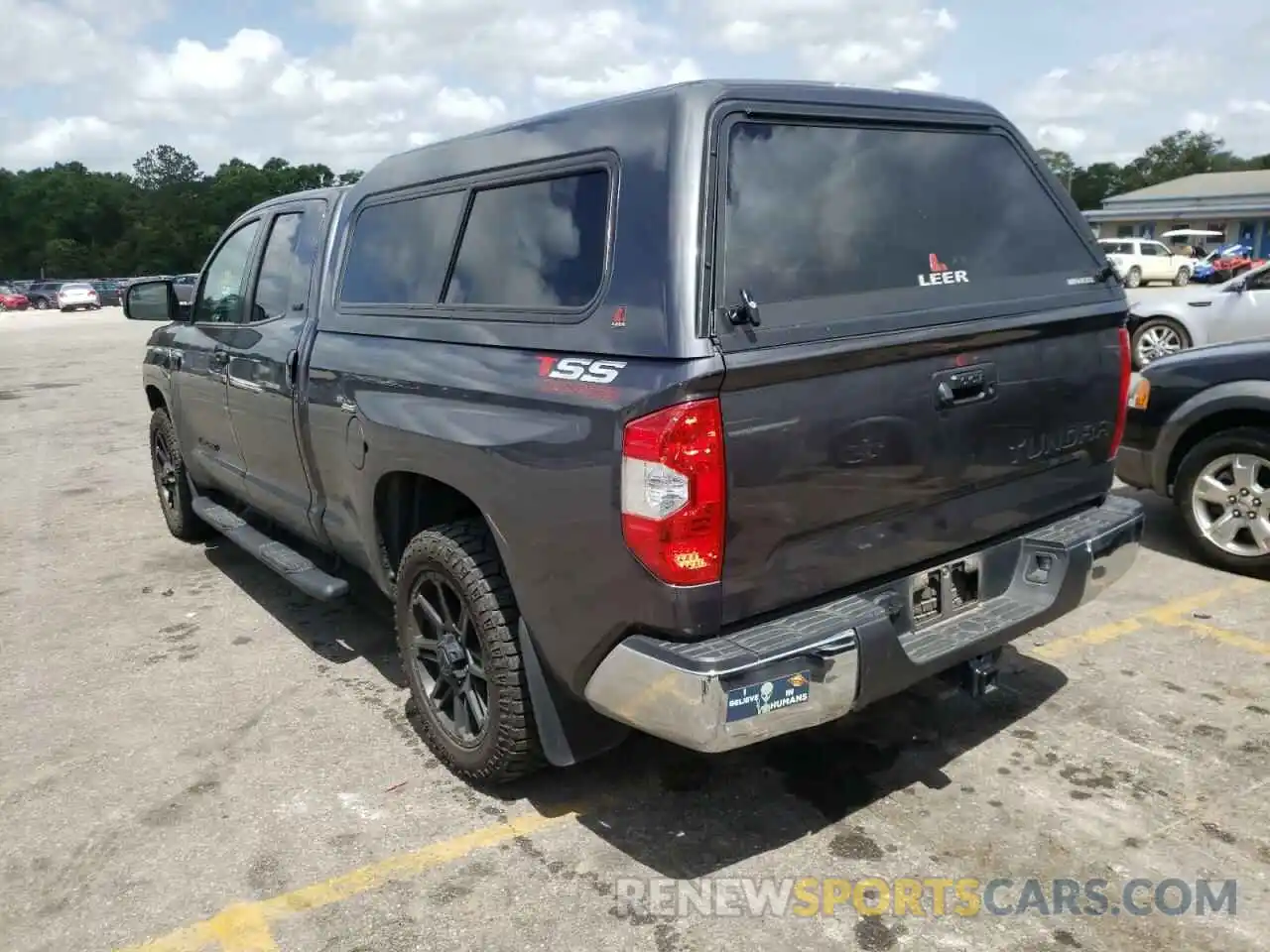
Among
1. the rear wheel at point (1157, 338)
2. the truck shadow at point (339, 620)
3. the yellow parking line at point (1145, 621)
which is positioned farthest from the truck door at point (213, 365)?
the rear wheel at point (1157, 338)

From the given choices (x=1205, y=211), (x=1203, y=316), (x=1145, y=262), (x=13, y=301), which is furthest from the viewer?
(x=1205, y=211)

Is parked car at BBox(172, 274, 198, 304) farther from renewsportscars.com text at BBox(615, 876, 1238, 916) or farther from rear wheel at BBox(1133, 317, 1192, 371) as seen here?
rear wheel at BBox(1133, 317, 1192, 371)

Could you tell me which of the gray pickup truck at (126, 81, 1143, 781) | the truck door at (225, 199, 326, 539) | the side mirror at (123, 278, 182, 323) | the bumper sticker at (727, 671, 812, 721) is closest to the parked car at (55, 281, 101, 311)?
the side mirror at (123, 278, 182, 323)

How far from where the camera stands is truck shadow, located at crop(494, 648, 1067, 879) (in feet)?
10.2

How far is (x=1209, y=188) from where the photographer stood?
63875mm

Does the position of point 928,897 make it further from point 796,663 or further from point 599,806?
point 599,806

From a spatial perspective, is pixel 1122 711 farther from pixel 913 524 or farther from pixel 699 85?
pixel 699 85

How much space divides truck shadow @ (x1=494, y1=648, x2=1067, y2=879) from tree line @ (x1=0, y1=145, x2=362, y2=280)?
304 feet

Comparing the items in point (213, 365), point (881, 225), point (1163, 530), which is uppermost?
point (881, 225)

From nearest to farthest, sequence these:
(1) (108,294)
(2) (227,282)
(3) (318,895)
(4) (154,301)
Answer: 1. (3) (318,895)
2. (2) (227,282)
3. (4) (154,301)
4. (1) (108,294)

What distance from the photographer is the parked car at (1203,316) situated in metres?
9.92

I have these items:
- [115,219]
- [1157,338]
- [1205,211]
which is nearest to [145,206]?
[115,219]

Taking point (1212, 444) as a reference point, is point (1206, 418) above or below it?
above

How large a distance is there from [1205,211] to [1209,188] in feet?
27.8
